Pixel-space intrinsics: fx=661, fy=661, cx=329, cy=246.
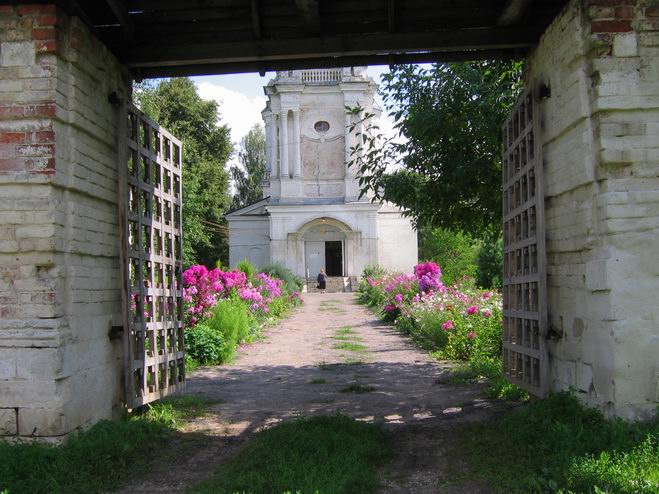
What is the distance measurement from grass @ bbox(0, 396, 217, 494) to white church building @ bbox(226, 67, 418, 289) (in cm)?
2977

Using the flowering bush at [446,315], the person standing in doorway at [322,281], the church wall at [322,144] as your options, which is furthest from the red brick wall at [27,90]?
the church wall at [322,144]

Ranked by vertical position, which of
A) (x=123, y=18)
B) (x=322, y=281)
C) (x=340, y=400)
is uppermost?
(x=123, y=18)

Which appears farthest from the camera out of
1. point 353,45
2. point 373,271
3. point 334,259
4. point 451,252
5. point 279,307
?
point 334,259

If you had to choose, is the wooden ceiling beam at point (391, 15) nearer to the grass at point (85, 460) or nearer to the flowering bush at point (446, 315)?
the grass at point (85, 460)

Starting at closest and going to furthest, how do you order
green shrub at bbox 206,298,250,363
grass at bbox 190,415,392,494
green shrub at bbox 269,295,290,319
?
grass at bbox 190,415,392,494, green shrub at bbox 206,298,250,363, green shrub at bbox 269,295,290,319

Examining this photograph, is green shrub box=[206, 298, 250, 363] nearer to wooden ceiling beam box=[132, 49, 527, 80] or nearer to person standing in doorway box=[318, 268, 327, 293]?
wooden ceiling beam box=[132, 49, 527, 80]

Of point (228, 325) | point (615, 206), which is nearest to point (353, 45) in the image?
point (615, 206)

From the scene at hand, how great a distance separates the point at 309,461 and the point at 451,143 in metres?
5.61

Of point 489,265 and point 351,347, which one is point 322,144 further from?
point 351,347

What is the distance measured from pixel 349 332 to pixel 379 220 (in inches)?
862

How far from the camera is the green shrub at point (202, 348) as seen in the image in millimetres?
11617

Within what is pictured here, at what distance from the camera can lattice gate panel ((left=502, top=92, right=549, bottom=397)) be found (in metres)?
5.97

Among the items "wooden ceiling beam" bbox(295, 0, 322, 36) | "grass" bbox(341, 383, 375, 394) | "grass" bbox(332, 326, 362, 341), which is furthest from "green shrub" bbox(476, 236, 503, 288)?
"wooden ceiling beam" bbox(295, 0, 322, 36)

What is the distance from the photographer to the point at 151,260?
689cm
